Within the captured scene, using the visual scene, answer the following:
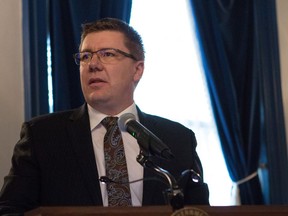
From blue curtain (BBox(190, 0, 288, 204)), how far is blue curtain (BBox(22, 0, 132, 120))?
0.78 m

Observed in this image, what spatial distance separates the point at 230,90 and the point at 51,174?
2.31 meters

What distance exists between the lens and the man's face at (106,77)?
2.48 meters

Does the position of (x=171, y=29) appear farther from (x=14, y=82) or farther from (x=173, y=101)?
(x=14, y=82)

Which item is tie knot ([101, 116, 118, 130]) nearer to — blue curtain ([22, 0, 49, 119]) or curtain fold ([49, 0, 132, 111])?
blue curtain ([22, 0, 49, 119])

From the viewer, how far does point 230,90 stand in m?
4.28

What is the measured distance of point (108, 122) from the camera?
2.49m

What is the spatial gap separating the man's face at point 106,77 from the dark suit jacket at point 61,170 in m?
0.11

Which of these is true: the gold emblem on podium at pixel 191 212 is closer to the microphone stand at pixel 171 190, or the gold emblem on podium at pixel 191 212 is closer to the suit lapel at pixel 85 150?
the microphone stand at pixel 171 190

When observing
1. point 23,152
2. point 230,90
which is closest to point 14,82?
point 23,152

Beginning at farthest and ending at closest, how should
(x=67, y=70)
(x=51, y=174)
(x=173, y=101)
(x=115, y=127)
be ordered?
(x=173, y=101), (x=67, y=70), (x=115, y=127), (x=51, y=174)

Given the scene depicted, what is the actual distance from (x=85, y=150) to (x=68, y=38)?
150 cm

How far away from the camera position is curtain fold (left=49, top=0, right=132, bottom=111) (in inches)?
140

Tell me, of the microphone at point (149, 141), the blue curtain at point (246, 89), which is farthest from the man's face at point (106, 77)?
the blue curtain at point (246, 89)

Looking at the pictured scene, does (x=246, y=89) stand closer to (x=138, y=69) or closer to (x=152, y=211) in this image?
(x=138, y=69)
